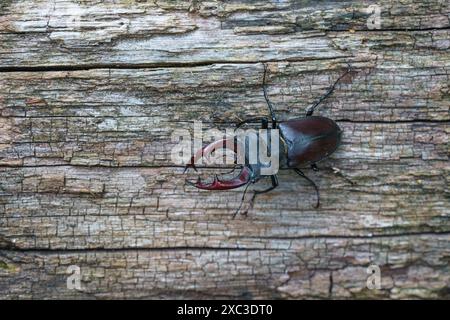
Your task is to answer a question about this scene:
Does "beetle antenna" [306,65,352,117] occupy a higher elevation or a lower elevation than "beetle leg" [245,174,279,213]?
higher

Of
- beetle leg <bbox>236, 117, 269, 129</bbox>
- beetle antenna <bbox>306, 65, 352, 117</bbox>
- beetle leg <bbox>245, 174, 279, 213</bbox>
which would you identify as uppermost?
beetle antenna <bbox>306, 65, 352, 117</bbox>

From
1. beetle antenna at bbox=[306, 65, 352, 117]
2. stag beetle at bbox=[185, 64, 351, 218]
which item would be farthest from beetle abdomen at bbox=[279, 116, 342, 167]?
beetle antenna at bbox=[306, 65, 352, 117]

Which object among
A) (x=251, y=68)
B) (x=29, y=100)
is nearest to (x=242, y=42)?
(x=251, y=68)

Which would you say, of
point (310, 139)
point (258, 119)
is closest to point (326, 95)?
point (310, 139)

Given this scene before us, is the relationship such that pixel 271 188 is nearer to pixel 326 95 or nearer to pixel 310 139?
pixel 310 139

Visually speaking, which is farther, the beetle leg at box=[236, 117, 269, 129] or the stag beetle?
the beetle leg at box=[236, 117, 269, 129]

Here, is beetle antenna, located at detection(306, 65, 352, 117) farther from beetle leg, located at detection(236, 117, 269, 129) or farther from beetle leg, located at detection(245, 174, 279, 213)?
beetle leg, located at detection(245, 174, 279, 213)

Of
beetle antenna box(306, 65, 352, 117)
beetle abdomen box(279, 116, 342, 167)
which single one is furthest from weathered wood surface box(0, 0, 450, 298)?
beetle abdomen box(279, 116, 342, 167)

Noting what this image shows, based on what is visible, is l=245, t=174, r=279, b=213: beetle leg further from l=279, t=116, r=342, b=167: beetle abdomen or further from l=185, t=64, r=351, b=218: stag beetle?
l=279, t=116, r=342, b=167: beetle abdomen
